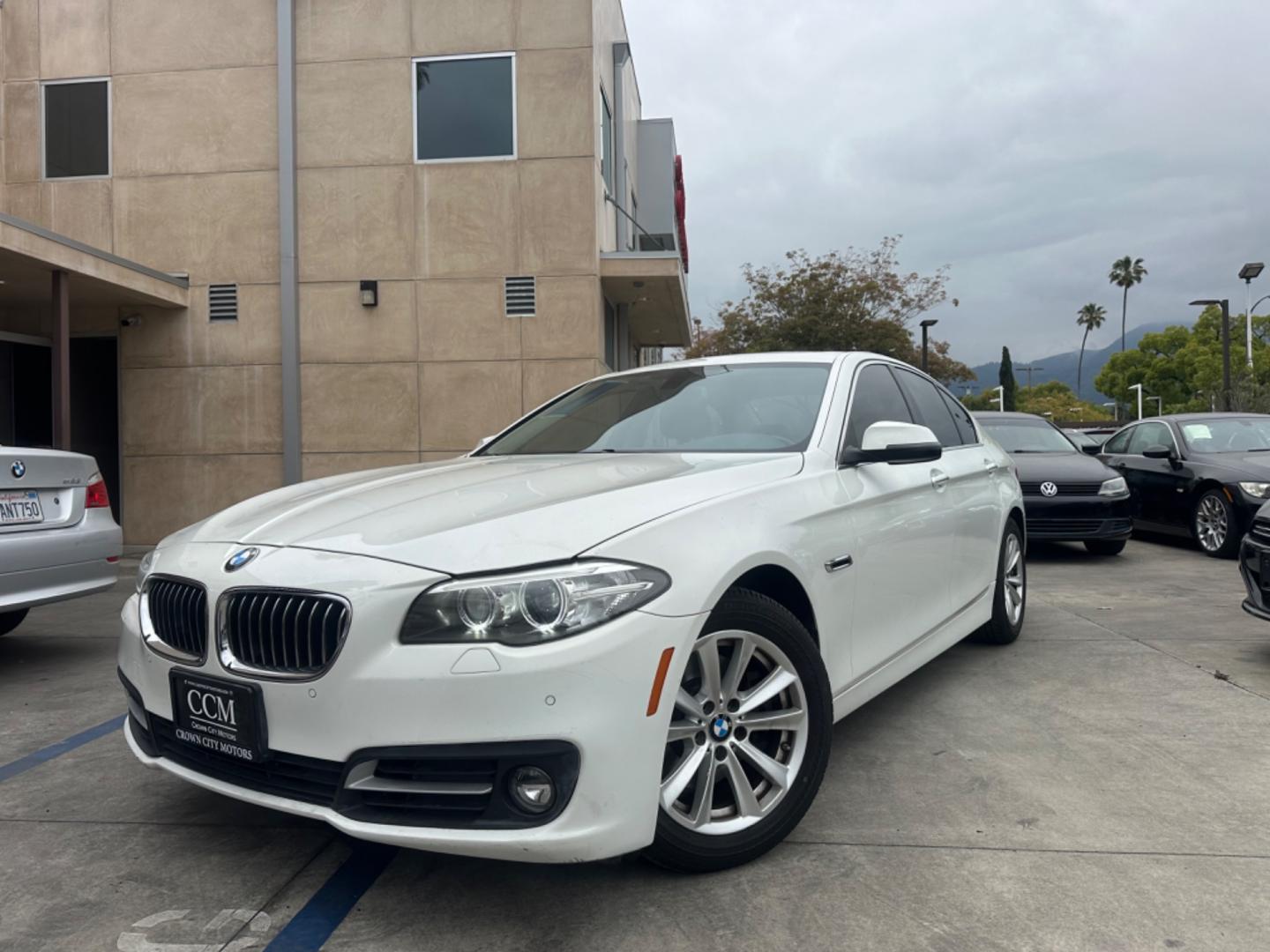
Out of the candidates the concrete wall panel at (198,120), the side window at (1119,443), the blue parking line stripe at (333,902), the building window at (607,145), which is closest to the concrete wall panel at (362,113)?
the concrete wall panel at (198,120)

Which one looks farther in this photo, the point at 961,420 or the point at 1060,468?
the point at 1060,468

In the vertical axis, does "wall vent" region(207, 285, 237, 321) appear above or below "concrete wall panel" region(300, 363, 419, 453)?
above

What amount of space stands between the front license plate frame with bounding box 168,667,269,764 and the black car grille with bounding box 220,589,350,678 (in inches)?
2.8

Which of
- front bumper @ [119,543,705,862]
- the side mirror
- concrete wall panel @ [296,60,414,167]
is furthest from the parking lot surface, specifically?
concrete wall panel @ [296,60,414,167]

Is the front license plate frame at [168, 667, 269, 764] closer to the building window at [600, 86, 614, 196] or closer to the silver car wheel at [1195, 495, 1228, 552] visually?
the silver car wheel at [1195, 495, 1228, 552]

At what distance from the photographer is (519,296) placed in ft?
37.6

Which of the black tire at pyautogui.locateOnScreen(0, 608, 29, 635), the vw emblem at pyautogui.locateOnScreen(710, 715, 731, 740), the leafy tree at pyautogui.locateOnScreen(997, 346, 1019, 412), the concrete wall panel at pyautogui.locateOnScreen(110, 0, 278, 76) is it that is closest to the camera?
the vw emblem at pyautogui.locateOnScreen(710, 715, 731, 740)

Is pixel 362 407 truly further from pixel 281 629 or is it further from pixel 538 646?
pixel 538 646

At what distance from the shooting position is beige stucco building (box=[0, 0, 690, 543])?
449 inches

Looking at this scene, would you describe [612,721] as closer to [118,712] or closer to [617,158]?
[118,712]

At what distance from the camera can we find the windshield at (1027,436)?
9914 millimetres

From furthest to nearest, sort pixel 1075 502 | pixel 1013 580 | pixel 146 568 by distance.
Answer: pixel 1075 502, pixel 1013 580, pixel 146 568

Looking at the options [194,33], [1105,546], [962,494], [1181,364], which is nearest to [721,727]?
[962,494]

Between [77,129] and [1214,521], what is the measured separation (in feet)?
44.5
